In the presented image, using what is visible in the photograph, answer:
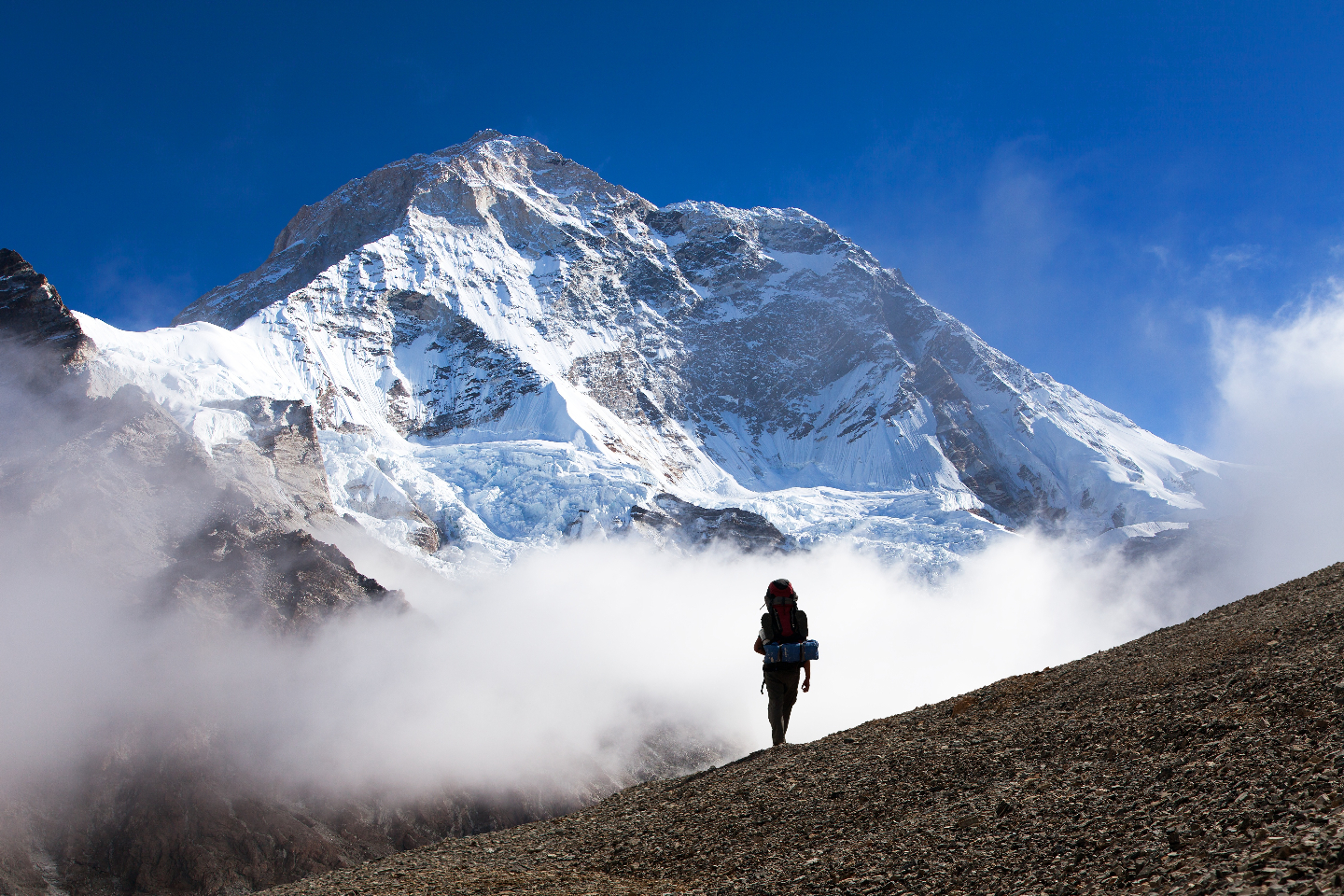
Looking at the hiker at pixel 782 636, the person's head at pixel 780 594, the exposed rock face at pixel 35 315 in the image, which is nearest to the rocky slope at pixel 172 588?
the exposed rock face at pixel 35 315

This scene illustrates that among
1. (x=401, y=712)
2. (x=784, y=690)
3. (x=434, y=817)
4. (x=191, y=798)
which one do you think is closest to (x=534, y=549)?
(x=401, y=712)

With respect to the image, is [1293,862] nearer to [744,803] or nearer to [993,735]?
[993,735]

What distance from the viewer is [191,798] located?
13212 cm

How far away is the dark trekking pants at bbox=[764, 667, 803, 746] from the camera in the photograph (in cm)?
1644

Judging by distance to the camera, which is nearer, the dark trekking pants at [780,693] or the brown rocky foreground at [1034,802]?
the brown rocky foreground at [1034,802]

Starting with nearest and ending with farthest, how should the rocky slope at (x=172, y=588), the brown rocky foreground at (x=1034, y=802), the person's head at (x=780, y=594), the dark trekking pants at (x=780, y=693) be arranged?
the brown rocky foreground at (x=1034, y=802), the person's head at (x=780, y=594), the dark trekking pants at (x=780, y=693), the rocky slope at (x=172, y=588)

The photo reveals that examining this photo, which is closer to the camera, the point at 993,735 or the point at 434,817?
the point at 993,735

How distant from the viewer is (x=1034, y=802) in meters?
8.82

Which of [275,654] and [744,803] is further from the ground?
[275,654]

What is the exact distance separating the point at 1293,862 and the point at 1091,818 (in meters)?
2.41

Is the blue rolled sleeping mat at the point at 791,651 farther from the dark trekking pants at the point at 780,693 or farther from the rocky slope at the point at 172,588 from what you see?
the rocky slope at the point at 172,588

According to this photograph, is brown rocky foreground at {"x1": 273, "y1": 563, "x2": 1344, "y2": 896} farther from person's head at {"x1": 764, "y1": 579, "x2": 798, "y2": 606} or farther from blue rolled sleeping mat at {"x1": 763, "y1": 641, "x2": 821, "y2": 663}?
person's head at {"x1": 764, "y1": 579, "x2": 798, "y2": 606}

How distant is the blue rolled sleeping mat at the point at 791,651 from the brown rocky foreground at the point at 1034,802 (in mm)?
1595

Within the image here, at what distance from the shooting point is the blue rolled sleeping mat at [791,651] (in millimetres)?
16125
